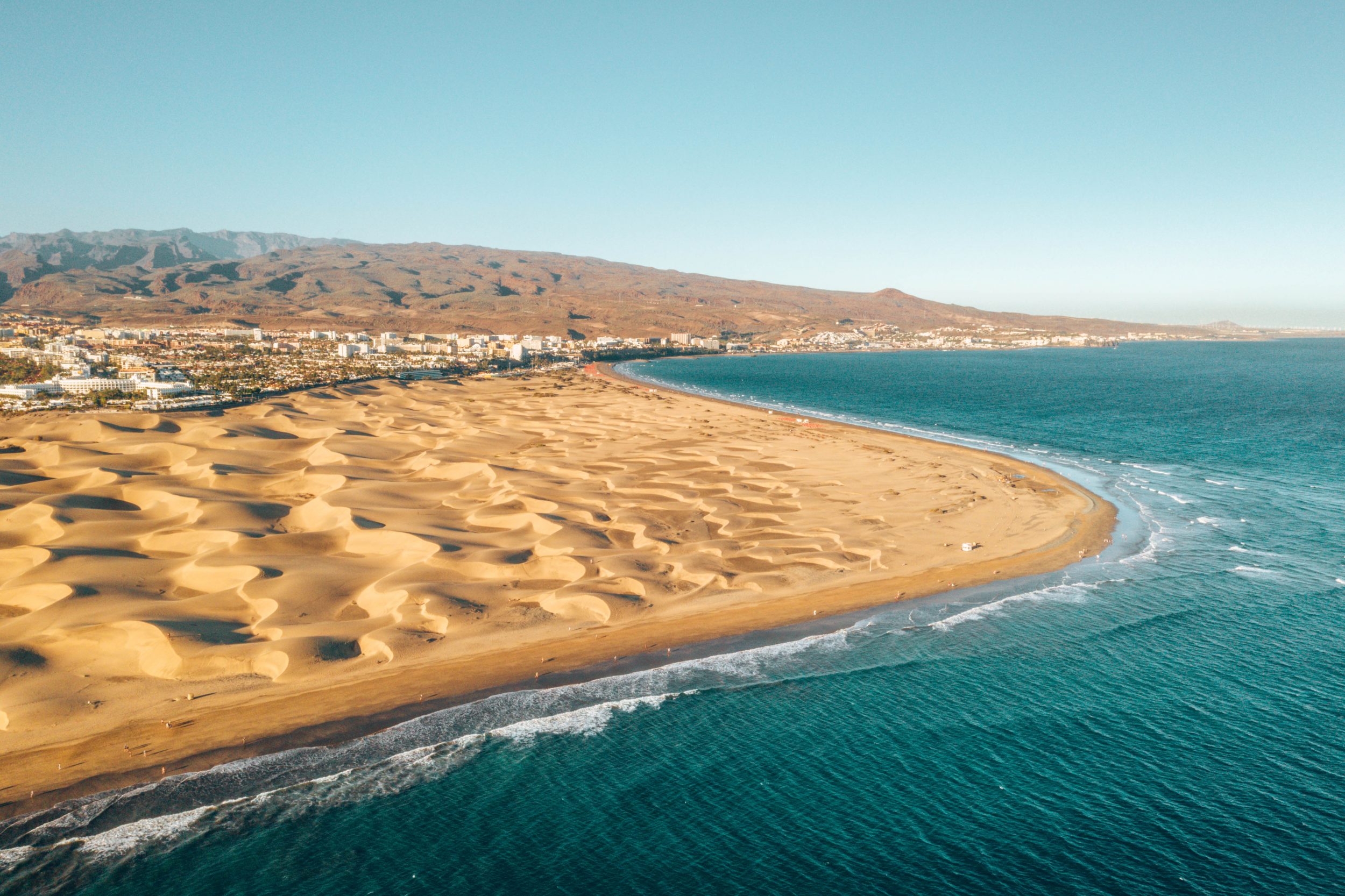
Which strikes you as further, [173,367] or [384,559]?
[173,367]

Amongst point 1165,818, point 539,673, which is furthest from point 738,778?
point 1165,818

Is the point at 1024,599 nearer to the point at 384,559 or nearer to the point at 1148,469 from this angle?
the point at 384,559

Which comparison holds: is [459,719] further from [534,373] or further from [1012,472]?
[534,373]

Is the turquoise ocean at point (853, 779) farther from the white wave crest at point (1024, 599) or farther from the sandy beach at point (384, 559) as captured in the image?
the sandy beach at point (384, 559)

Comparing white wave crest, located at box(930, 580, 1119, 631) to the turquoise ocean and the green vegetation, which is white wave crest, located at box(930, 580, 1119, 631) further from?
the green vegetation

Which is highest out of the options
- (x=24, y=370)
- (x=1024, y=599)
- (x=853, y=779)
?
(x=1024, y=599)

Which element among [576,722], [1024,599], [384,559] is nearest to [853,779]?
[576,722]
